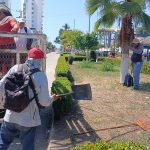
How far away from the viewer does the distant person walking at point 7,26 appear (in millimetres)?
7410

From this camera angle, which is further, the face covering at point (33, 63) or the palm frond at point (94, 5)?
the palm frond at point (94, 5)

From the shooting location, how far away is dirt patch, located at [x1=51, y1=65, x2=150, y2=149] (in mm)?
7258

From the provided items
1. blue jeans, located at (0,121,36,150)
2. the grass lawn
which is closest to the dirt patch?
the grass lawn

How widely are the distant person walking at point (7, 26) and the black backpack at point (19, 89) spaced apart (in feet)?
7.85

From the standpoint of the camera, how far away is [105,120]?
862cm

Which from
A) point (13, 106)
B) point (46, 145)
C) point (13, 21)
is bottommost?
point (46, 145)

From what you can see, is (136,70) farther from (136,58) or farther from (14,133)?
(14,133)

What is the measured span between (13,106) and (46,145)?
7.59 ft

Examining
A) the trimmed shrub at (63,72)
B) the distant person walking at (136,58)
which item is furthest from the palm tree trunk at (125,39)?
the trimmed shrub at (63,72)

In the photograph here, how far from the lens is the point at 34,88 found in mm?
5086

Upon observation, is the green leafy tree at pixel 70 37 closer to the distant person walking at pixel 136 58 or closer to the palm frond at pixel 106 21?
the palm frond at pixel 106 21

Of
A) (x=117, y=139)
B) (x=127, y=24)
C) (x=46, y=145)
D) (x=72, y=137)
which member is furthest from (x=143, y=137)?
(x=127, y=24)

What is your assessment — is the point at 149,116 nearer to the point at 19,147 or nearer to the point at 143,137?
the point at 143,137

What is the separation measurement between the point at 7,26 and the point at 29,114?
296cm
